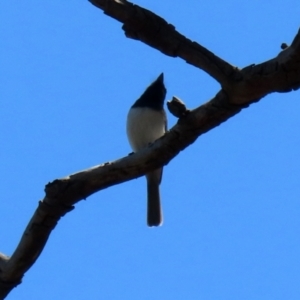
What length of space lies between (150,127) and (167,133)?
143 inches

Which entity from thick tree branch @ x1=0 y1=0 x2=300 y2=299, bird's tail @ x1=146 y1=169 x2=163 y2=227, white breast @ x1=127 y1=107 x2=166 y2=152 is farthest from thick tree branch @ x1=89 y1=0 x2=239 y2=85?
bird's tail @ x1=146 y1=169 x2=163 y2=227

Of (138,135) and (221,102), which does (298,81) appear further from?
(138,135)

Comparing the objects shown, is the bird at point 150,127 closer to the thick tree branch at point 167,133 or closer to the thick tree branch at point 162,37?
the thick tree branch at point 167,133

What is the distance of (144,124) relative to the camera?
312 inches

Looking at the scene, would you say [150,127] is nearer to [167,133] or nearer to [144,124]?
[144,124]

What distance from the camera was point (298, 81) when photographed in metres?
3.97

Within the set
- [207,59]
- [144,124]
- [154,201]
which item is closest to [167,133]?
[207,59]

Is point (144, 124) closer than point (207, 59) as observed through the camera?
No

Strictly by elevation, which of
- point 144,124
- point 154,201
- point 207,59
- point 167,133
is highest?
point 144,124

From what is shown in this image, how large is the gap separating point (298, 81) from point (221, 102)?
0.51 metres

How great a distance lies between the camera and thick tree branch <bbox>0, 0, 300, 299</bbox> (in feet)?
13.3

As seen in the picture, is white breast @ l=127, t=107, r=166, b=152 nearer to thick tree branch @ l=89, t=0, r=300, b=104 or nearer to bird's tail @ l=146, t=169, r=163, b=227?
bird's tail @ l=146, t=169, r=163, b=227

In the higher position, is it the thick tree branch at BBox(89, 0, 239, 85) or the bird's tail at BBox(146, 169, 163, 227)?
the bird's tail at BBox(146, 169, 163, 227)

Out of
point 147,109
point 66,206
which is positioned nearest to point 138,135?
point 147,109
